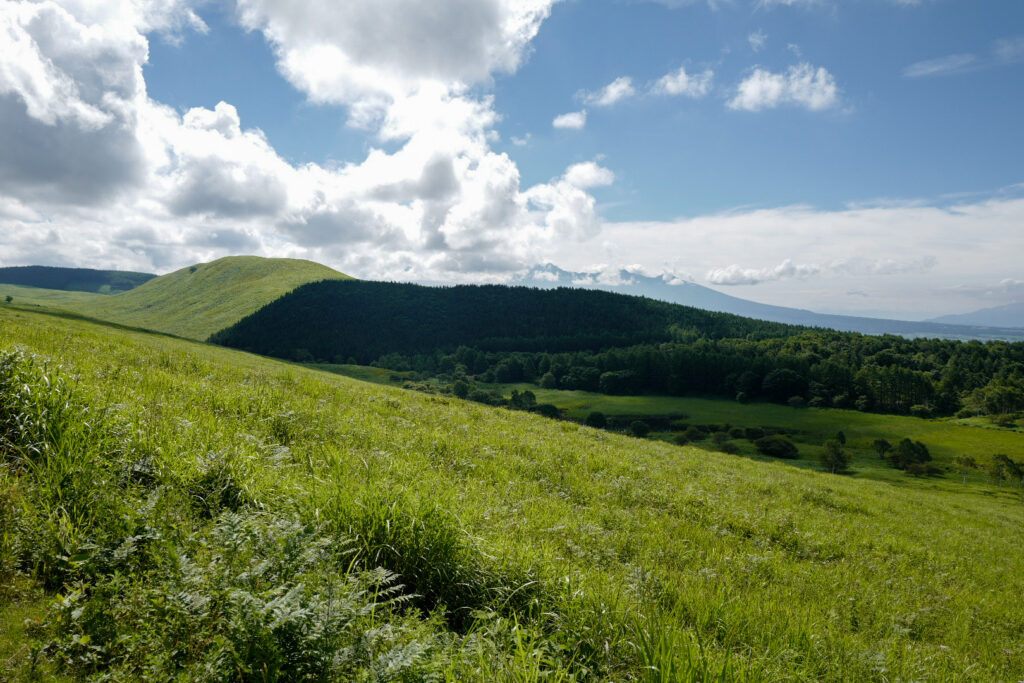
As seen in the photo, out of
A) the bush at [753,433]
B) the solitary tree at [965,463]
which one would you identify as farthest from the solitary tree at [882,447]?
the bush at [753,433]

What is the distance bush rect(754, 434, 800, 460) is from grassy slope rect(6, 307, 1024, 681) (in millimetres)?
124990

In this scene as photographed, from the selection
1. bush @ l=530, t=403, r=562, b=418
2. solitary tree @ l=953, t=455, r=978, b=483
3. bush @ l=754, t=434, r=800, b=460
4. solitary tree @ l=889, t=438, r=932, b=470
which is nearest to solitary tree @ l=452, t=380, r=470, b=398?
bush @ l=530, t=403, r=562, b=418

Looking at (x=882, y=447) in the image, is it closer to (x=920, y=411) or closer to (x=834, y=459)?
(x=834, y=459)

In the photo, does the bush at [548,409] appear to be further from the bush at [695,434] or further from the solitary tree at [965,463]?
the solitary tree at [965,463]

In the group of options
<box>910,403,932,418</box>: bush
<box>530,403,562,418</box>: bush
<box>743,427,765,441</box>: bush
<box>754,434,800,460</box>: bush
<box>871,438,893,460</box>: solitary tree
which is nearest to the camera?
<box>754,434,800,460</box>: bush

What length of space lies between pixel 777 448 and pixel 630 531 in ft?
463

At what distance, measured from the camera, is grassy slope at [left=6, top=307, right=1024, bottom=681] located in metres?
5.38

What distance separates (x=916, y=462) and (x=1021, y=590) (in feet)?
479

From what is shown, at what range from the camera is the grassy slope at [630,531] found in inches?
212

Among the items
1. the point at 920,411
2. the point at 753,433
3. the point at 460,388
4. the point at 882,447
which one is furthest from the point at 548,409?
the point at 920,411

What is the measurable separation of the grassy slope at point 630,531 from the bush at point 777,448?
410 ft

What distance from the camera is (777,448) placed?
12988 cm

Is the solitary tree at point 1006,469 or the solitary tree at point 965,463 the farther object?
the solitary tree at point 965,463

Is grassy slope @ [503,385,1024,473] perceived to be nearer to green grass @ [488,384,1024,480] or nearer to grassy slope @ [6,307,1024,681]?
green grass @ [488,384,1024,480]
